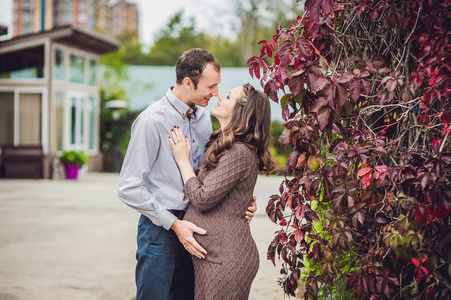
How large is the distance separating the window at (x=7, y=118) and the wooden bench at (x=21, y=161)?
107cm

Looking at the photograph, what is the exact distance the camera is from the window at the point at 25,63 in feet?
57.8

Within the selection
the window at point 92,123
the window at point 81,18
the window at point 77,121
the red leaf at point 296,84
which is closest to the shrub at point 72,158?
the window at point 77,121

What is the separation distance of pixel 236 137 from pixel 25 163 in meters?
15.8

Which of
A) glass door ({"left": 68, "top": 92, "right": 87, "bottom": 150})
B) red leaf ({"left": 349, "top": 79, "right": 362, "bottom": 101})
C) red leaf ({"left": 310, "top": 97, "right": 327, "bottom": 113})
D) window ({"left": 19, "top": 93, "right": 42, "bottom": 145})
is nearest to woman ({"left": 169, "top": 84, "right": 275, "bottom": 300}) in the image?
red leaf ({"left": 310, "top": 97, "right": 327, "bottom": 113})

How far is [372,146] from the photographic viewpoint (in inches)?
86.7

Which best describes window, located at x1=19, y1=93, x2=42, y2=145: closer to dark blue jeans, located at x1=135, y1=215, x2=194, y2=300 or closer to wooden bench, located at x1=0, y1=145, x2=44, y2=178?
wooden bench, located at x1=0, y1=145, x2=44, y2=178

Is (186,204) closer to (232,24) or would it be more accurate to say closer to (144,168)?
(144,168)

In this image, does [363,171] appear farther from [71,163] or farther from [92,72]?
[92,72]

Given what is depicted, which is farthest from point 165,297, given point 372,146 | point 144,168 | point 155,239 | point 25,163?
point 25,163

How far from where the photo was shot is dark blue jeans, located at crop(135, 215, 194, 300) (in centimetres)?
274

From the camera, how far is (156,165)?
2.73 meters

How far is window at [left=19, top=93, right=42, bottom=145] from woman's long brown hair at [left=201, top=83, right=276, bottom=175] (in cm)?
1639

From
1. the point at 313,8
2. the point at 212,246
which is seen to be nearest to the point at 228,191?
the point at 212,246

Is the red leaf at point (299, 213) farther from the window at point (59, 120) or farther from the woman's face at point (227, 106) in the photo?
the window at point (59, 120)
